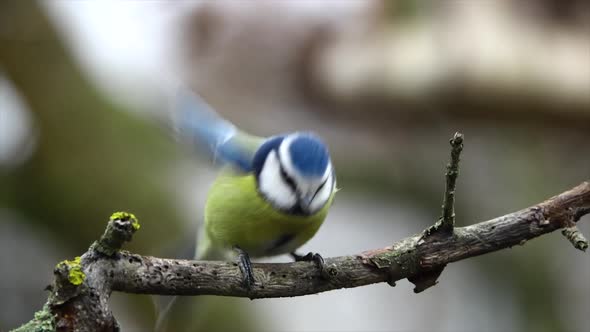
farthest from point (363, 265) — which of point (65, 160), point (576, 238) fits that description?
point (65, 160)

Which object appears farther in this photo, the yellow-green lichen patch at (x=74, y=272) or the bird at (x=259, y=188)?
the bird at (x=259, y=188)

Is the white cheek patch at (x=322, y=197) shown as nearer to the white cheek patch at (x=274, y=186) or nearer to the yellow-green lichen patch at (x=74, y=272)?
the white cheek patch at (x=274, y=186)

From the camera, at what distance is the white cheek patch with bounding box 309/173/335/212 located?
1089 millimetres

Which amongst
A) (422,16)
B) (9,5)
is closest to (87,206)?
(9,5)

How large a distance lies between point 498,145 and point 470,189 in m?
0.20

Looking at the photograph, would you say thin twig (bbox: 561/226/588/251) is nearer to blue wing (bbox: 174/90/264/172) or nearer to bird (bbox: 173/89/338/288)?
bird (bbox: 173/89/338/288)

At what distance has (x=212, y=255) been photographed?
4.42ft

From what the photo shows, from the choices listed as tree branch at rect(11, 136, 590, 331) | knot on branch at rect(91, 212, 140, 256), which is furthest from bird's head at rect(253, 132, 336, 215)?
knot on branch at rect(91, 212, 140, 256)

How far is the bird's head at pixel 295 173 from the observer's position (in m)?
1.05

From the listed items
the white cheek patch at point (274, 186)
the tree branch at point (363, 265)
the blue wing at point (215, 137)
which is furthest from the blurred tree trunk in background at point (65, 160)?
the tree branch at point (363, 265)

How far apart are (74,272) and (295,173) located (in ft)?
1.27

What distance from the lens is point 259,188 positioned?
1.13 meters

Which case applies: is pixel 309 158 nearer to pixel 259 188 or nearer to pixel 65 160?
pixel 259 188

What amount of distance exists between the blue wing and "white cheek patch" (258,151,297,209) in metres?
0.05
